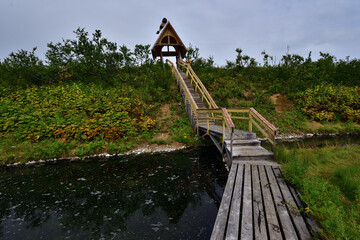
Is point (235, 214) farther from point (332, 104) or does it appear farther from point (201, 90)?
Result: point (332, 104)

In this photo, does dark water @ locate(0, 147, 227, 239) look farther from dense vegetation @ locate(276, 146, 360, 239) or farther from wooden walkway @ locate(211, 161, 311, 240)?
dense vegetation @ locate(276, 146, 360, 239)

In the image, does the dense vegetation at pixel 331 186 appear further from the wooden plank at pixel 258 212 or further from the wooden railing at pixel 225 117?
the wooden railing at pixel 225 117

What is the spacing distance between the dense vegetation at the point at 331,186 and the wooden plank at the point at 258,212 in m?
0.72

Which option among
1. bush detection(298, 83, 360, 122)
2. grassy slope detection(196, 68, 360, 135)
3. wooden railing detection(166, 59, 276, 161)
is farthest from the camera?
bush detection(298, 83, 360, 122)

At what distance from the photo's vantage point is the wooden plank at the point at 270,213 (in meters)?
2.41

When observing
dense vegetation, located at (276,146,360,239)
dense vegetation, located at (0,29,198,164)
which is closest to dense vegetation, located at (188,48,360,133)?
dense vegetation, located at (0,29,198,164)

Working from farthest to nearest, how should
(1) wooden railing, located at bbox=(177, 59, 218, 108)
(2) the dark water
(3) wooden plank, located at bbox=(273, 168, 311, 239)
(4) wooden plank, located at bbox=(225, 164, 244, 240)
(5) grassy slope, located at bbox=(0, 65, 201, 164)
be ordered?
(1) wooden railing, located at bbox=(177, 59, 218, 108)
(5) grassy slope, located at bbox=(0, 65, 201, 164)
(2) the dark water
(4) wooden plank, located at bbox=(225, 164, 244, 240)
(3) wooden plank, located at bbox=(273, 168, 311, 239)

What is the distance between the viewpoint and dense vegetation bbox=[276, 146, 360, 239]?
7.14 ft

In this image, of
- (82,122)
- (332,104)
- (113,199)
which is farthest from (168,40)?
(332,104)

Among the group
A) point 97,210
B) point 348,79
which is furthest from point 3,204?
point 348,79

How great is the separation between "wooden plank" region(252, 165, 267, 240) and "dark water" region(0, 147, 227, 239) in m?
1.46

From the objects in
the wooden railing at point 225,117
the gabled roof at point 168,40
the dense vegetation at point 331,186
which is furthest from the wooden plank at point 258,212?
the gabled roof at point 168,40

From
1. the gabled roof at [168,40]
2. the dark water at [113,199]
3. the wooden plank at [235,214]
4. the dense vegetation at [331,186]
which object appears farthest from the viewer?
the gabled roof at [168,40]

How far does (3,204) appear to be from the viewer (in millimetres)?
5199
